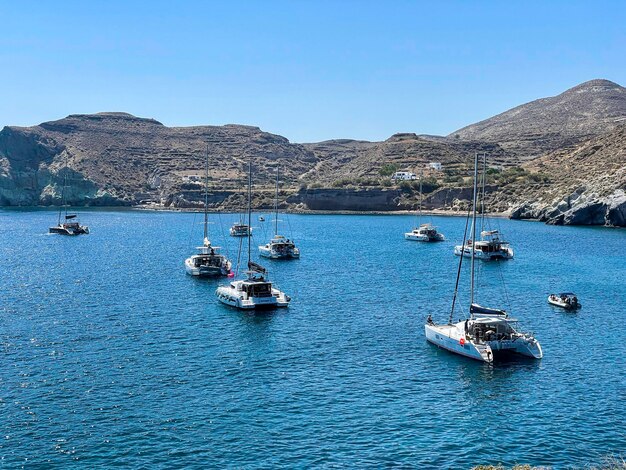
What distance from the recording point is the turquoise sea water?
30.9 m

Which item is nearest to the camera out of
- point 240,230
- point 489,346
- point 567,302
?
point 489,346

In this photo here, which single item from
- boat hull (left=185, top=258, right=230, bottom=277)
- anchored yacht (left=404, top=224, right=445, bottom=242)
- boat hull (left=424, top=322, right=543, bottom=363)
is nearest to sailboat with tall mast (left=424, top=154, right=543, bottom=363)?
boat hull (left=424, top=322, right=543, bottom=363)

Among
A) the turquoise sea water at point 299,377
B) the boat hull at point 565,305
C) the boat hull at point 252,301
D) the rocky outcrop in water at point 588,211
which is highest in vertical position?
the rocky outcrop in water at point 588,211

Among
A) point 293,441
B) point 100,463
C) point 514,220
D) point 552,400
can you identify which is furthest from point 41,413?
point 514,220

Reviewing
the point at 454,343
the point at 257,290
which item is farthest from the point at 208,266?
the point at 454,343

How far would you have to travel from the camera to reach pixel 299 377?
1612 inches

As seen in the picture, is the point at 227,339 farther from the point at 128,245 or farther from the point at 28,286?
the point at 128,245

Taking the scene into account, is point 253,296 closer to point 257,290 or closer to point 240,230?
point 257,290

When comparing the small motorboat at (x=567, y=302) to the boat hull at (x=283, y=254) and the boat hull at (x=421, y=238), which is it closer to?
the boat hull at (x=283, y=254)

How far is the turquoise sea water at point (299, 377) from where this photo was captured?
101ft

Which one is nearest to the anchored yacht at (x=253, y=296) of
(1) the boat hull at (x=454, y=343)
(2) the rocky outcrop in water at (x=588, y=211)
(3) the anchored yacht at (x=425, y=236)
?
(1) the boat hull at (x=454, y=343)

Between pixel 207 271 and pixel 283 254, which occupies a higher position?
pixel 283 254

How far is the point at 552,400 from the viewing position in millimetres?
37344

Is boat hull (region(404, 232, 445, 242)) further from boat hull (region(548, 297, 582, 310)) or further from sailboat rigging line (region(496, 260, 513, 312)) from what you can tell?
boat hull (region(548, 297, 582, 310))
